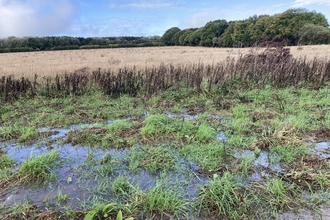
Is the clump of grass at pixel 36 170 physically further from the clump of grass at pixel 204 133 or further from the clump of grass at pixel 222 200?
the clump of grass at pixel 204 133

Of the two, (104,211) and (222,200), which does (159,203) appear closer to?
(104,211)

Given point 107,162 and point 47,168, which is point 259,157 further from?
point 47,168

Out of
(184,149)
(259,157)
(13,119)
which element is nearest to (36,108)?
(13,119)

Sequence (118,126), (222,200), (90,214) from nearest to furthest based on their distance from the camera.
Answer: (90,214) → (222,200) → (118,126)

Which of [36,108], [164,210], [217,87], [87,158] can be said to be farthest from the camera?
[217,87]

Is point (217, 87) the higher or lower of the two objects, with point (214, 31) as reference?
lower

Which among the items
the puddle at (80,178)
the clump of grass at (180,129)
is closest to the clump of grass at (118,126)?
the clump of grass at (180,129)

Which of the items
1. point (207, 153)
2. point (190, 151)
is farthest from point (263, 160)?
point (190, 151)

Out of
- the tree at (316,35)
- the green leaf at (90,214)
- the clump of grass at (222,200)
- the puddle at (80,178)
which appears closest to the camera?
the green leaf at (90,214)

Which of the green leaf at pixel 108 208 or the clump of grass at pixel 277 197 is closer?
the green leaf at pixel 108 208

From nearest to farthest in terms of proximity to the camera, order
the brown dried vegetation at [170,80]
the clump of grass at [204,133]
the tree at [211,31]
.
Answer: the clump of grass at [204,133] < the brown dried vegetation at [170,80] < the tree at [211,31]

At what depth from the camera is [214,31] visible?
5047cm

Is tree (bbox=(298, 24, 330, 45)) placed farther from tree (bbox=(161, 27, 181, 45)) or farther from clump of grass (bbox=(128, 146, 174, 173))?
clump of grass (bbox=(128, 146, 174, 173))

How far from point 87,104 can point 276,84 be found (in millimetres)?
6259
